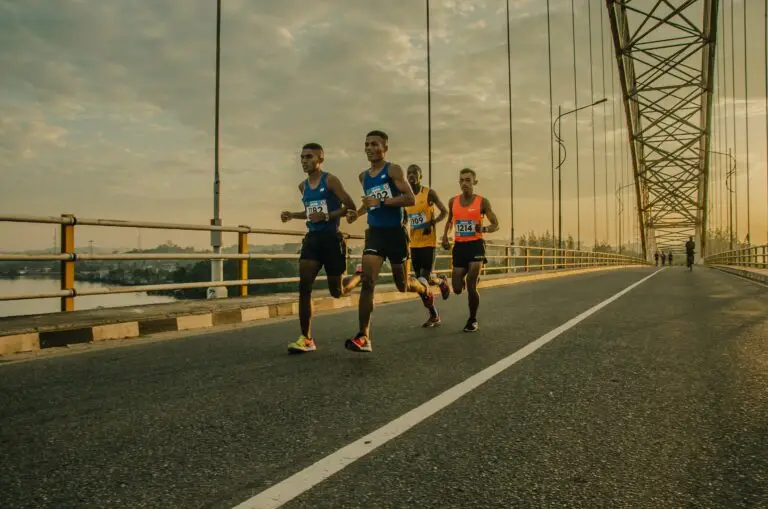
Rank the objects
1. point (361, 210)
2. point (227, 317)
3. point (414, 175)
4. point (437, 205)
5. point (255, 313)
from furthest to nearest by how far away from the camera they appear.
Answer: point (255, 313)
point (437, 205)
point (227, 317)
point (414, 175)
point (361, 210)

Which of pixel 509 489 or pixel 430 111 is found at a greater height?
pixel 430 111

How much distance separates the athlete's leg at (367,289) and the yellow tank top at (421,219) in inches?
121

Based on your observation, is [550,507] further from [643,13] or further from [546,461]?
[643,13]

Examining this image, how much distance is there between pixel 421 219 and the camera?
29.9ft

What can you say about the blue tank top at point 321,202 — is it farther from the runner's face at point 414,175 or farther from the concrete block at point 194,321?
the concrete block at point 194,321

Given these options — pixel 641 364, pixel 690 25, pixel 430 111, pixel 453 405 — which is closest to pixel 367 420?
pixel 453 405

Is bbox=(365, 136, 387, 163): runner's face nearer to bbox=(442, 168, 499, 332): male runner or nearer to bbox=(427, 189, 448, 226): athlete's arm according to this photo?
bbox=(442, 168, 499, 332): male runner

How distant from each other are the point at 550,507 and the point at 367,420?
1366mm

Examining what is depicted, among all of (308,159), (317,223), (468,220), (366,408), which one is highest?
(308,159)

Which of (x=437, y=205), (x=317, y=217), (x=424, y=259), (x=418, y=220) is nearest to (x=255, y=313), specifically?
(x=424, y=259)

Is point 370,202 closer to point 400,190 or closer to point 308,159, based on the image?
point 400,190

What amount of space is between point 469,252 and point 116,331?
4.14 m

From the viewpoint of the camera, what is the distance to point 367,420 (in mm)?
3453

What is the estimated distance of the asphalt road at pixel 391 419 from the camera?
2.43 m
